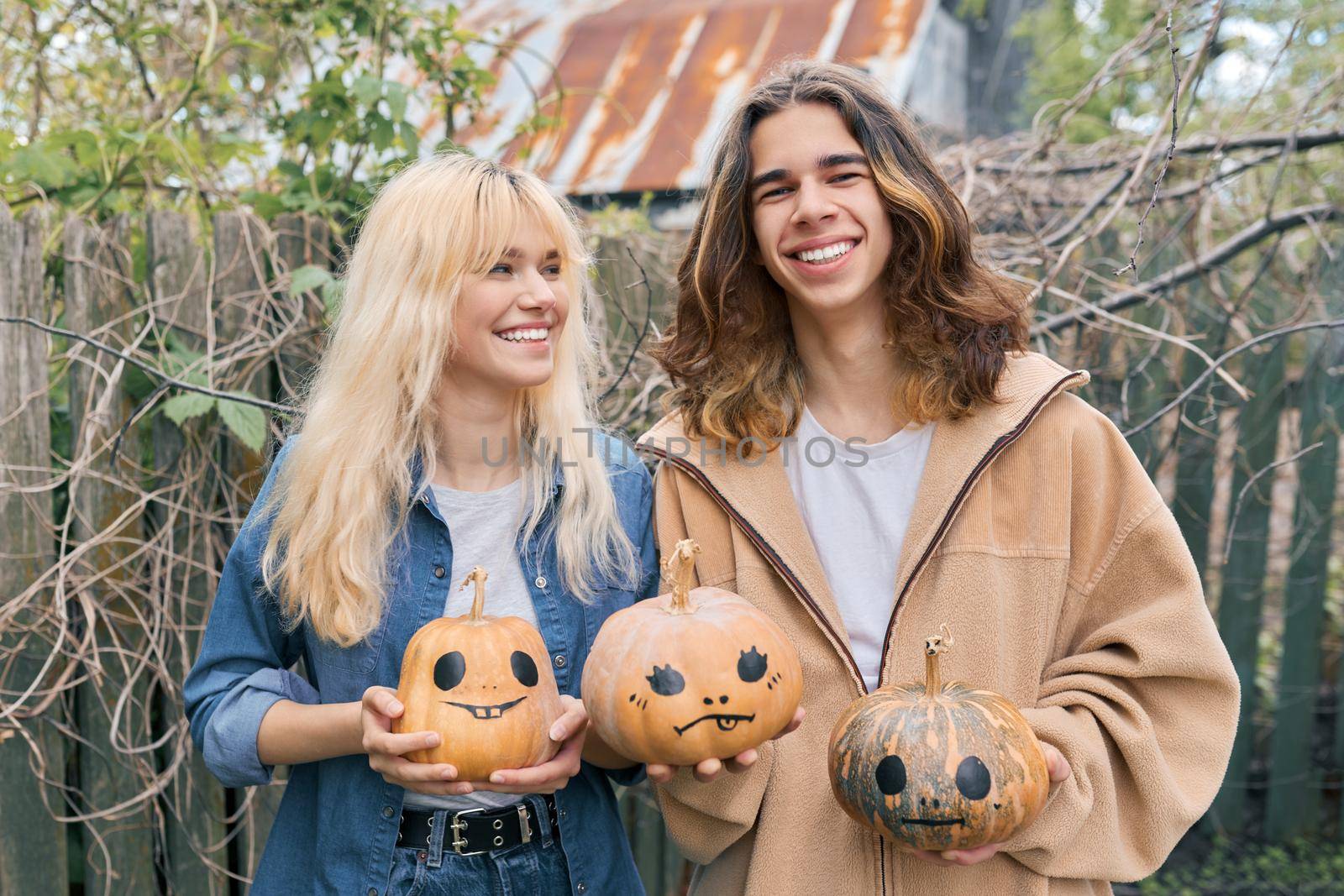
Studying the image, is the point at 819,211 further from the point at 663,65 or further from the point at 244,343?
the point at 663,65

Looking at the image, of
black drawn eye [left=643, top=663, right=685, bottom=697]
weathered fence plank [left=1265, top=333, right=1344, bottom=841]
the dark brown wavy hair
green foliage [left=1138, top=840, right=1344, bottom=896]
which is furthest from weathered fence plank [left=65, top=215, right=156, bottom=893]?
weathered fence plank [left=1265, top=333, right=1344, bottom=841]

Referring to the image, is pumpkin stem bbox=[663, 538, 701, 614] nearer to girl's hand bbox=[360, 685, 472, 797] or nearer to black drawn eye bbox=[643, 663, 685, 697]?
black drawn eye bbox=[643, 663, 685, 697]

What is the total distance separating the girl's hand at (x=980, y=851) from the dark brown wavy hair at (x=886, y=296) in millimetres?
679

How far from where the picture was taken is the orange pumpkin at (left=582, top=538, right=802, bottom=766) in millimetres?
1705

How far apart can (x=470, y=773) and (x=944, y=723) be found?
83cm

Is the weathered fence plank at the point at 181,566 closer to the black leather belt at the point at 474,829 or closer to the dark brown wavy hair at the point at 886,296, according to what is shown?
the black leather belt at the point at 474,829

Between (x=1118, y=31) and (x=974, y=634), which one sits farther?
(x=1118, y=31)

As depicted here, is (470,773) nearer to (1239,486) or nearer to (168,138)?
(168,138)

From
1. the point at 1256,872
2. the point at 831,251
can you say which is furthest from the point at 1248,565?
the point at 831,251

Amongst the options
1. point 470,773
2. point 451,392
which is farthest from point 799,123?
point 470,773

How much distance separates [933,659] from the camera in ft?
5.71

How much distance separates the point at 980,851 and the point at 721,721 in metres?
0.54

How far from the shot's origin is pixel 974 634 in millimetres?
1921

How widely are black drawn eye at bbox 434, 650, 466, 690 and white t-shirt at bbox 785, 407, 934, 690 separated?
77 cm
